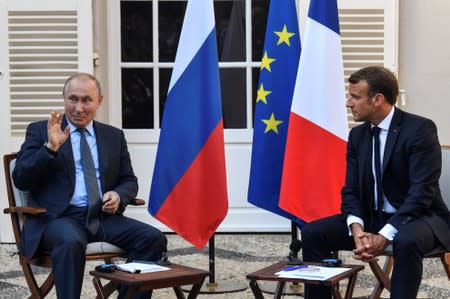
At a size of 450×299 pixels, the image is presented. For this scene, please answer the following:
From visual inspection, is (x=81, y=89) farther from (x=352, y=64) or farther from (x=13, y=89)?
(x=352, y=64)

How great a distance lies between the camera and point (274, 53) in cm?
533

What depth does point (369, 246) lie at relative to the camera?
14.6 ft

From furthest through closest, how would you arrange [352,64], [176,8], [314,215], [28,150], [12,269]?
[176,8] < [352,64] < [12,269] < [314,215] < [28,150]

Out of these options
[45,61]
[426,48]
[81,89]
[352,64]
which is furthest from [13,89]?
[426,48]

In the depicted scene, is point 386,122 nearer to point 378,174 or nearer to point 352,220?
point 378,174

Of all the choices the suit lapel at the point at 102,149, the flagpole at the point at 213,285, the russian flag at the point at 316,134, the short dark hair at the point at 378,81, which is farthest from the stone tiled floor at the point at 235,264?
the short dark hair at the point at 378,81

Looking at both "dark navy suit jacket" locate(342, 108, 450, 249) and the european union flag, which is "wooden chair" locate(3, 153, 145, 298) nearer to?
the european union flag

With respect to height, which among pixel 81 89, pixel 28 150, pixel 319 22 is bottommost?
pixel 28 150

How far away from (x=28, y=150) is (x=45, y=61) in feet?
6.39

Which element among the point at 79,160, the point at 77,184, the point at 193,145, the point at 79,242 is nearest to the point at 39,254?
the point at 79,242

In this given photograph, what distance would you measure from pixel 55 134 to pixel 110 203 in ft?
1.49

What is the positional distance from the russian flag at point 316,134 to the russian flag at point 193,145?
0.40m

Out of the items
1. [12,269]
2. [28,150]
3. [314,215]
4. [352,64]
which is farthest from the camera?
[352,64]

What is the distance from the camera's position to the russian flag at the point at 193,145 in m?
5.25
